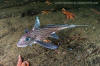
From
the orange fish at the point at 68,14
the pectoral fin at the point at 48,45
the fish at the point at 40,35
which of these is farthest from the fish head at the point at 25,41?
the orange fish at the point at 68,14

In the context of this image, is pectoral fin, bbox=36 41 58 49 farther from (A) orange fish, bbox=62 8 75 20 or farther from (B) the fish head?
(A) orange fish, bbox=62 8 75 20

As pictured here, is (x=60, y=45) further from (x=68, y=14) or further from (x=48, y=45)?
(x=68, y=14)

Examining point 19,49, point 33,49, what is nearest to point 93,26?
point 33,49

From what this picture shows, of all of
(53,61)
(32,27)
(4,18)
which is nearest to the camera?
(53,61)

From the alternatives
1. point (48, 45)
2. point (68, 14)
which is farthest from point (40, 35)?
point (68, 14)

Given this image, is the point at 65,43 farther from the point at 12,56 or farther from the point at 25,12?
the point at 25,12

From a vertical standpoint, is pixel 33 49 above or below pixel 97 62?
above

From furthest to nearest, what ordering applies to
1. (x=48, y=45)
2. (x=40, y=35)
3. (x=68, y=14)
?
(x=68, y=14)
(x=40, y=35)
(x=48, y=45)

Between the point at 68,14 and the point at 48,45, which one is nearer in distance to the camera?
the point at 48,45
